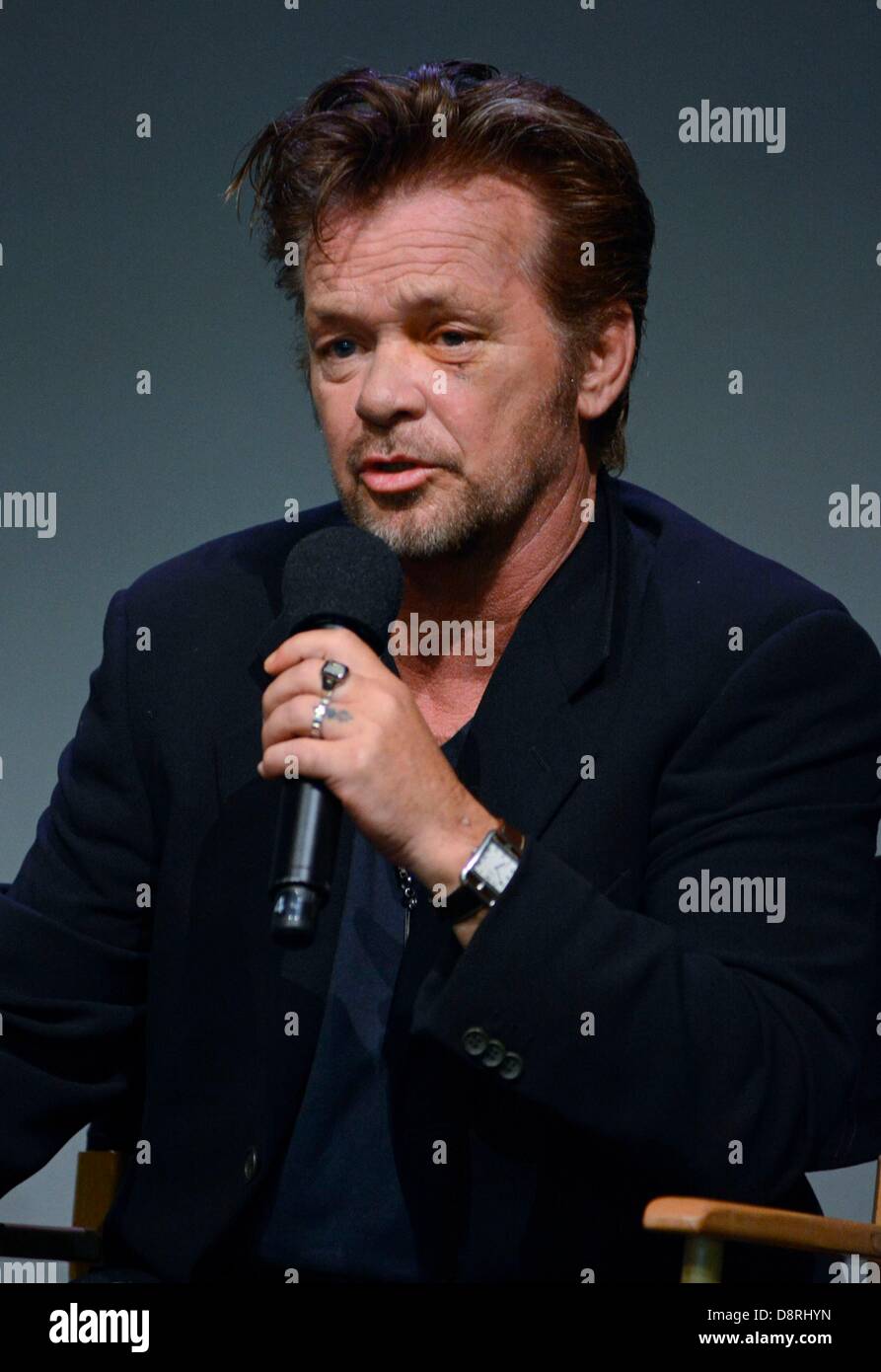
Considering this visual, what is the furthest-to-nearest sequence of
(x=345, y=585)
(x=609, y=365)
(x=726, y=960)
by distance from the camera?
(x=609, y=365) < (x=726, y=960) < (x=345, y=585)

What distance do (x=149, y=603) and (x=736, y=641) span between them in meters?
0.72

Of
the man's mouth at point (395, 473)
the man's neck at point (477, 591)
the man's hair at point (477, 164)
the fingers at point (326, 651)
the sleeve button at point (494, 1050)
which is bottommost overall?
the sleeve button at point (494, 1050)

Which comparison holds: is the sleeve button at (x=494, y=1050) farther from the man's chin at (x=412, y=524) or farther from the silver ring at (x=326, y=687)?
the man's chin at (x=412, y=524)

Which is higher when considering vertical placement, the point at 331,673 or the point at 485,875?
the point at 331,673

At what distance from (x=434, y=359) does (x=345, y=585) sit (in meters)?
0.46

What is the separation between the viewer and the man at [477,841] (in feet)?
5.59

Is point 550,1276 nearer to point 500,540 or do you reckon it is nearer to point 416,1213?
point 416,1213

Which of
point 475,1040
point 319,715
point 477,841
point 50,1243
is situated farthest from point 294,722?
point 50,1243

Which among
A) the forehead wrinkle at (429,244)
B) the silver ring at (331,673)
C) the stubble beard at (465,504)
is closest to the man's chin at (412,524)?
the stubble beard at (465,504)

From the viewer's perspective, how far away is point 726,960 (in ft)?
5.91

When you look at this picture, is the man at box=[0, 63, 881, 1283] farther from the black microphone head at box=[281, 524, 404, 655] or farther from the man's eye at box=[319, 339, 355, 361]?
the black microphone head at box=[281, 524, 404, 655]

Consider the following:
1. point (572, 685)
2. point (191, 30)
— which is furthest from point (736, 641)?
point (191, 30)

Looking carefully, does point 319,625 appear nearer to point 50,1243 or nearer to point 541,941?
point 541,941

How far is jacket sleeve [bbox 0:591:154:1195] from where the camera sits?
1994mm
